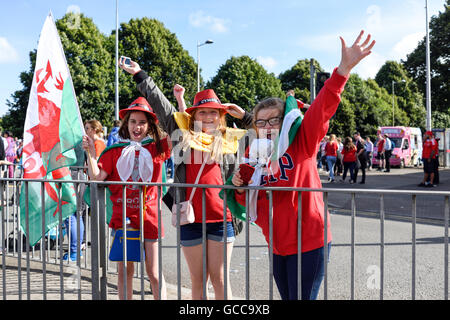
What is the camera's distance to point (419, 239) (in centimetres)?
666

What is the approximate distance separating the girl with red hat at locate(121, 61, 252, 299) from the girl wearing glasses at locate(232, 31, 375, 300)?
1.70 feet

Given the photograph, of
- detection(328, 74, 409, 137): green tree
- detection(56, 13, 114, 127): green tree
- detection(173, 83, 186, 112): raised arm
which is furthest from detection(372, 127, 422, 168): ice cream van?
detection(173, 83, 186, 112): raised arm

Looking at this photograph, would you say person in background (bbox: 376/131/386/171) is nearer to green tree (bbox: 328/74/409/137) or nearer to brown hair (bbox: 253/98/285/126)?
brown hair (bbox: 253/98/285/126)

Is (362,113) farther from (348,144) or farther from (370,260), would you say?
(370,260)

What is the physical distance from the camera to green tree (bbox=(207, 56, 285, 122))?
40.2 metres

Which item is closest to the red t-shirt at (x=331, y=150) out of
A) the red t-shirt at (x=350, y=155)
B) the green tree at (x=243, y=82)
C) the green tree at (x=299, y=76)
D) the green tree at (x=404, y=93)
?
the red t-shirt at (x=350, y=155)

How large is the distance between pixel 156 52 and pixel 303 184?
35395 mm

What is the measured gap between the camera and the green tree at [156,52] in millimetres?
36062

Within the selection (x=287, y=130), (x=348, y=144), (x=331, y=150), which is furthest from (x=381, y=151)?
(x=287, y=130)

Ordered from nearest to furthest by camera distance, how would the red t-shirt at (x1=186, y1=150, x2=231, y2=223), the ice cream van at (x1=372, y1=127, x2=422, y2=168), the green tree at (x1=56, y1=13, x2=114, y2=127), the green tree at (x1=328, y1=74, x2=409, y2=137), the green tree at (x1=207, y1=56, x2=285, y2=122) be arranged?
the red t-shirt at (x1=186, y1=150, x2=231, y2=223) < the ice cream van at (x1=372, y1=127, x2=422, y2=168) < the green tree at (x1=56, y1=13, x2=114, y2=127) < the green tree at (x1=207, y1=56, x2=285, y2=122) < the green tree at (x1=328, y1=74, x2=409, y2=137)

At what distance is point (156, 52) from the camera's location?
3631 cm

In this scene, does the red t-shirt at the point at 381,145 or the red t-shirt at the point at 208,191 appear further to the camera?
the red t-shirt at the point at 381,145

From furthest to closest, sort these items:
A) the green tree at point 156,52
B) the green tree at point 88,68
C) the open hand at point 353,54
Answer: the green tree at point 156,52
the green tree at point 88,68
the open hand at point 353,54

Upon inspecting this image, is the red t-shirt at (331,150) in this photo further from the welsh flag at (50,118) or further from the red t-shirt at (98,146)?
the welsh flag at (50,118)
